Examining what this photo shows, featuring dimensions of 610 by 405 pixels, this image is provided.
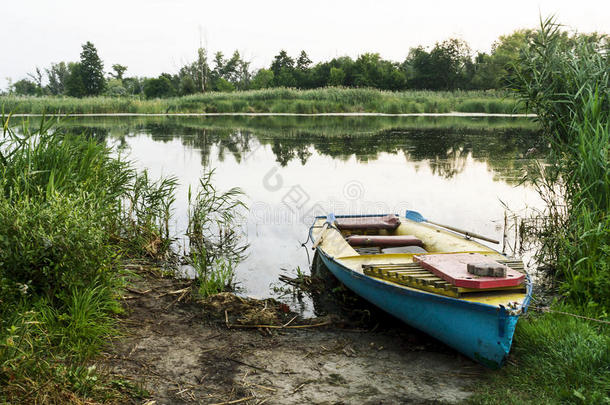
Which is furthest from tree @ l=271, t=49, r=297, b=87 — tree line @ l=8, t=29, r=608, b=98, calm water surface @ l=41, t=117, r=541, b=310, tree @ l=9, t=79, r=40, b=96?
tree @ l=9, t=79, r=40, b=96

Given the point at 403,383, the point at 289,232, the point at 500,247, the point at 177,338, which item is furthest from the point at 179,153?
the point at 403,383

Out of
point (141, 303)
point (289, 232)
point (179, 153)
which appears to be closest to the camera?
point (141, 303)

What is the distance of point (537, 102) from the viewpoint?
5406 millimetres

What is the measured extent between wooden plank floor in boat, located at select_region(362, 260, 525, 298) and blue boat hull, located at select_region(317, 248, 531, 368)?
2.5 inches

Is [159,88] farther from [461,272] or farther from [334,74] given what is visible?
[461,272]

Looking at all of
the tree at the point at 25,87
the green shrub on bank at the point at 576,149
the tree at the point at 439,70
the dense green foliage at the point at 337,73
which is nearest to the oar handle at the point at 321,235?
the green shrub on bank at the point at 576,149

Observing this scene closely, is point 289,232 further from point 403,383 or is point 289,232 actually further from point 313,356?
point 403,383

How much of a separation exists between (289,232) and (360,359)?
3.92 metres

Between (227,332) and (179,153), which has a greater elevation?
(179,153)

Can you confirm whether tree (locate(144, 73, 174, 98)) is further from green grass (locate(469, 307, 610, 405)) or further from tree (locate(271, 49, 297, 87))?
green grass (locate(469, 307, 610, 405))

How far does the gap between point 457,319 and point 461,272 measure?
1.31ft

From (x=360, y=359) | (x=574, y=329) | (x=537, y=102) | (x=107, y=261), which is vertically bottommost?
(x=360, y=359)

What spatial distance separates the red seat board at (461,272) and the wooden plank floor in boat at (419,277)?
0.14 ft

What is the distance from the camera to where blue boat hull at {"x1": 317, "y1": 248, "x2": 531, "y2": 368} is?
3240mm
